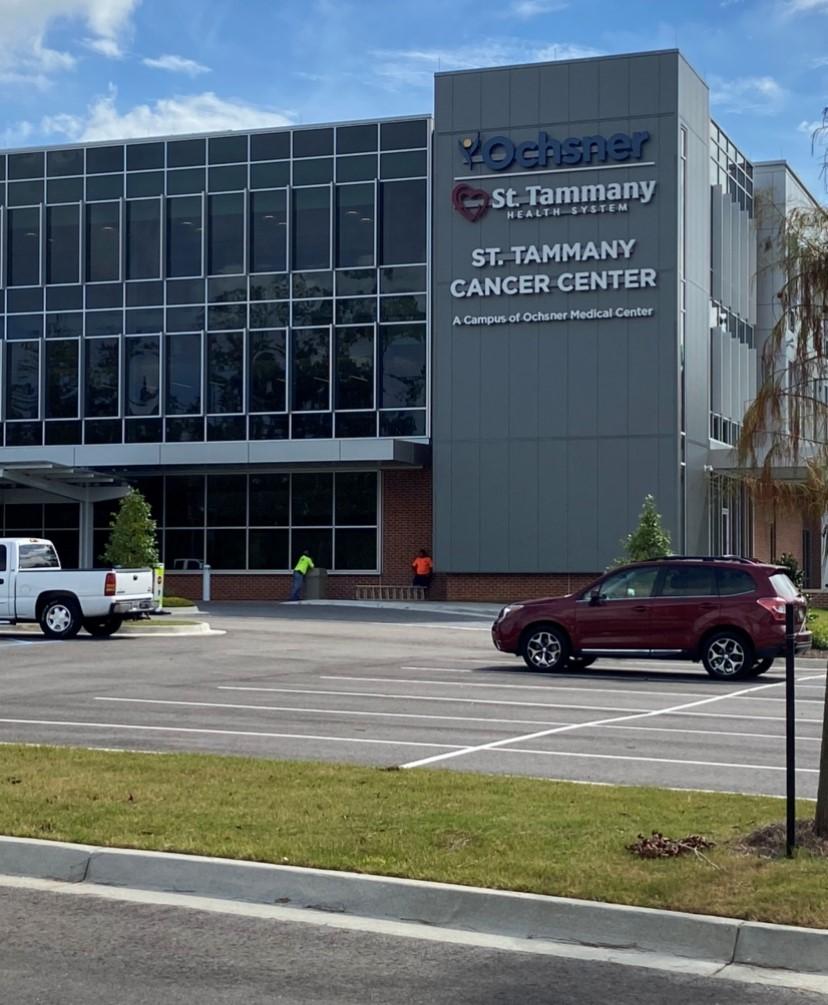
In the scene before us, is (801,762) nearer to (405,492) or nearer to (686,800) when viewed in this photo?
(686,800)

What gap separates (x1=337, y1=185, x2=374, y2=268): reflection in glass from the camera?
1690 inches

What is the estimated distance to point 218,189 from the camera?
1746 inches

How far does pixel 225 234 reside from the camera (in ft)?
145

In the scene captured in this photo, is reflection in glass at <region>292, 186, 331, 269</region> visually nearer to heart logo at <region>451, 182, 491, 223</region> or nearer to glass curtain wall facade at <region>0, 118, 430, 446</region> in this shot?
glass curtain wall facade at <region>0, 118, 430, 446</region>

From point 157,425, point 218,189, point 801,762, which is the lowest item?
point 801,762

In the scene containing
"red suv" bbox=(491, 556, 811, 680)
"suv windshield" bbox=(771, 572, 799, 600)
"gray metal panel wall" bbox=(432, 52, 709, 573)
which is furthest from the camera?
"gray metal panel wall" bbox=(432, 52, 709, 573)

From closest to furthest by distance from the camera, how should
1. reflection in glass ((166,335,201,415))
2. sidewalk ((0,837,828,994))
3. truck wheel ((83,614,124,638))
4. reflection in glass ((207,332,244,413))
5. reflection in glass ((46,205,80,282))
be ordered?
1. sidewalk ((0,837,828,994))
2. truck wheel ((83,614,124,638))
3. reflection in glass ((207,332,244,413))
4. reflection in glass ((166,335,201,415))
5. reflection in glass ((46,205,80,282))

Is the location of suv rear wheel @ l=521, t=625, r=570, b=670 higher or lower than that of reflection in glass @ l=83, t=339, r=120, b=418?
lower

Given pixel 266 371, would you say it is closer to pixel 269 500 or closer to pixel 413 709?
pixel 269 500

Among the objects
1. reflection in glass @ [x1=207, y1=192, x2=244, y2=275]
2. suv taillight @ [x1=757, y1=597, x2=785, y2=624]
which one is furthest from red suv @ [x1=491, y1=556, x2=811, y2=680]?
reflection in glass @ [x1=207, y1=192, x2=244, y2=275]

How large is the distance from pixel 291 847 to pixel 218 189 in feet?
125

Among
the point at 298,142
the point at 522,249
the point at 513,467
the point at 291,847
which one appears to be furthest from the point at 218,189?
the point at 291,847

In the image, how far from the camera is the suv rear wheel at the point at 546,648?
22188 millimetres

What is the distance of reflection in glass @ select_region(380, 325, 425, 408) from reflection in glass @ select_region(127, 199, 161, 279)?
769cm
